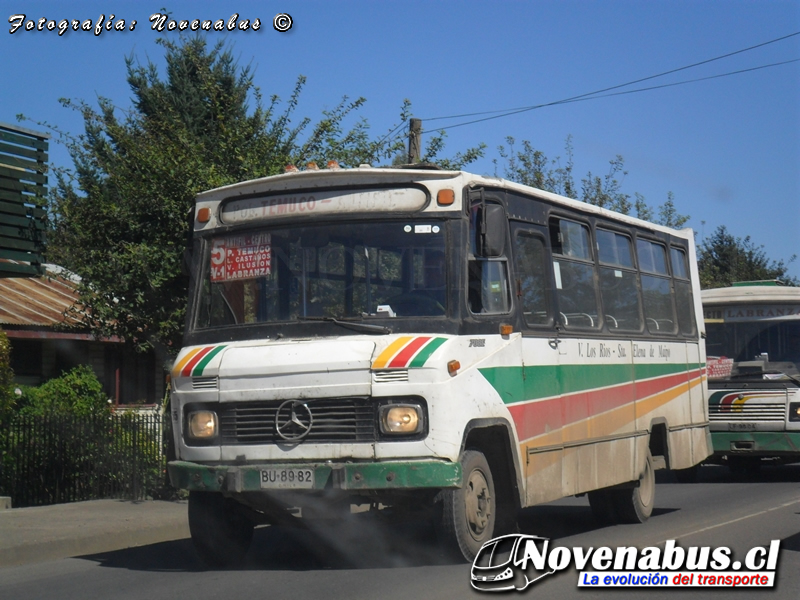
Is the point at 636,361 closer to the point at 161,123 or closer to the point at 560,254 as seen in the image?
the point at 560,254

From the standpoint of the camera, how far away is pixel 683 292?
1311 cm

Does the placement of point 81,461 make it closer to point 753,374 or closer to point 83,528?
point 83,528

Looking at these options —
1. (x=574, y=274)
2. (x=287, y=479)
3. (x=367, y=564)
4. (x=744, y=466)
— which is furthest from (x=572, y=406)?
(x=744, y=466)

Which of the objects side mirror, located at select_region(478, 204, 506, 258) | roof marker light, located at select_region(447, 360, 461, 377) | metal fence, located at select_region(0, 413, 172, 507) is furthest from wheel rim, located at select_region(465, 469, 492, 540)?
metal fence, located at select_region(0, 413, 172, 507)

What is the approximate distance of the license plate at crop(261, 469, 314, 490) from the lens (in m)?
7.60

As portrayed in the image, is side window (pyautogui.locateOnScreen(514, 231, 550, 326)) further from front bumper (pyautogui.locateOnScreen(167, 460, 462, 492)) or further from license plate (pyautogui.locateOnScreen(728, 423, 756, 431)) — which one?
license plate (pyautogui.locateOnScreen(728, 423, 756, 431))

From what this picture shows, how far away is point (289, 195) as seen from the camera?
8.55 meters

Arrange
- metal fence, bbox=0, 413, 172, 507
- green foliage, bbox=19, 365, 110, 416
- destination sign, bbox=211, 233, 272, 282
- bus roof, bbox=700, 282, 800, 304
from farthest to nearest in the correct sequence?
green foliage, bbox=19, 365, 110, 416 → bus roof, bbox=700, 282, 800, 304 → metal fence, bbox=0, 413, 172, 507 → destination sign, bbox=211, 233, 272, 282

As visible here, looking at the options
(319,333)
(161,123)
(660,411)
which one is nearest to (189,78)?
(161,123)

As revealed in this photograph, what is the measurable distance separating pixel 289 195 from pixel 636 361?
4511 millimetres

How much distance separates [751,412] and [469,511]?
917 cm

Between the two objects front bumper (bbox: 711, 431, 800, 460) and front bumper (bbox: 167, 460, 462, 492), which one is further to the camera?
front bumper (bbox: 711, 431, 800, 460)

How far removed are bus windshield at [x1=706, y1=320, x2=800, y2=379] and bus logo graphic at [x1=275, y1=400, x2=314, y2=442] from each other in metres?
10.3

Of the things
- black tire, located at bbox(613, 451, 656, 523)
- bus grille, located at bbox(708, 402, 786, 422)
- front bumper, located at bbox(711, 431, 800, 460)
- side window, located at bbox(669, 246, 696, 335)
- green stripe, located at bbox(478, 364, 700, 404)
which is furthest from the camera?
bus grille, located at bbox(708, 402, 786, 422)
